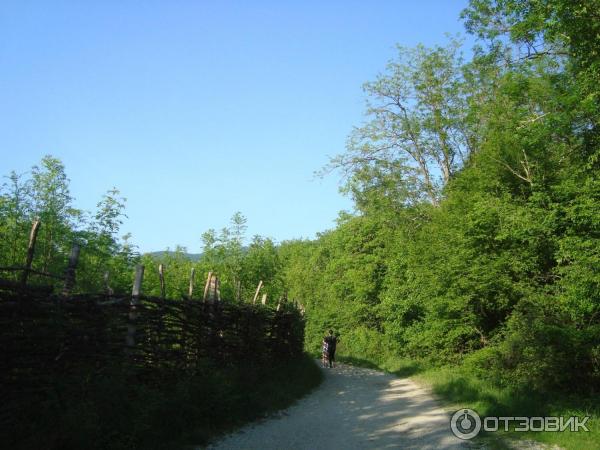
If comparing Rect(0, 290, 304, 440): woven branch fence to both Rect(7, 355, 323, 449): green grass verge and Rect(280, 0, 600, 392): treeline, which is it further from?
Rect(280, 0, 600, 392): treeline

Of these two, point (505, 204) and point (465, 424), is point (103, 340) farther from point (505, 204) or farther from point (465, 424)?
point (505, 204)

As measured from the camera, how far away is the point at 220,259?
123 ft

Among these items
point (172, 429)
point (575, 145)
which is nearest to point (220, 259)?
point (575, 145)

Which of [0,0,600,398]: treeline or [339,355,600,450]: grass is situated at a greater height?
[0,0,600,398]: treeline

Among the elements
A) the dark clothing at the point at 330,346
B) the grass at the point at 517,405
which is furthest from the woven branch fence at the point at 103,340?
the dark clothing at the point at 330,346

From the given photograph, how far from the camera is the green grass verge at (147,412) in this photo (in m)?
5.68

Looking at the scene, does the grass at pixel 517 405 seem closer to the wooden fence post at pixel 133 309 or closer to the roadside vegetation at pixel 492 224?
the roadside vegetation at pixel 492 224

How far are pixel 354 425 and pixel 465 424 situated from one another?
2.00 meters

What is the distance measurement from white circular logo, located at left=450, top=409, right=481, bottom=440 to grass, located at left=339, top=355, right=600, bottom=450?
0.68 feet

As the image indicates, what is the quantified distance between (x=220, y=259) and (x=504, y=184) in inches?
970

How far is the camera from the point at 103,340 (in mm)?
7281

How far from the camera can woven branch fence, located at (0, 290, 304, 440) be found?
5832 mm

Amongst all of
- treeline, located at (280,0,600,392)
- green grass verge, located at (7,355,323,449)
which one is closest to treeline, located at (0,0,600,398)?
treeline, located at (280,0,600,392)

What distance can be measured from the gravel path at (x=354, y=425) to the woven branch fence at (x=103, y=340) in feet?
6.02
